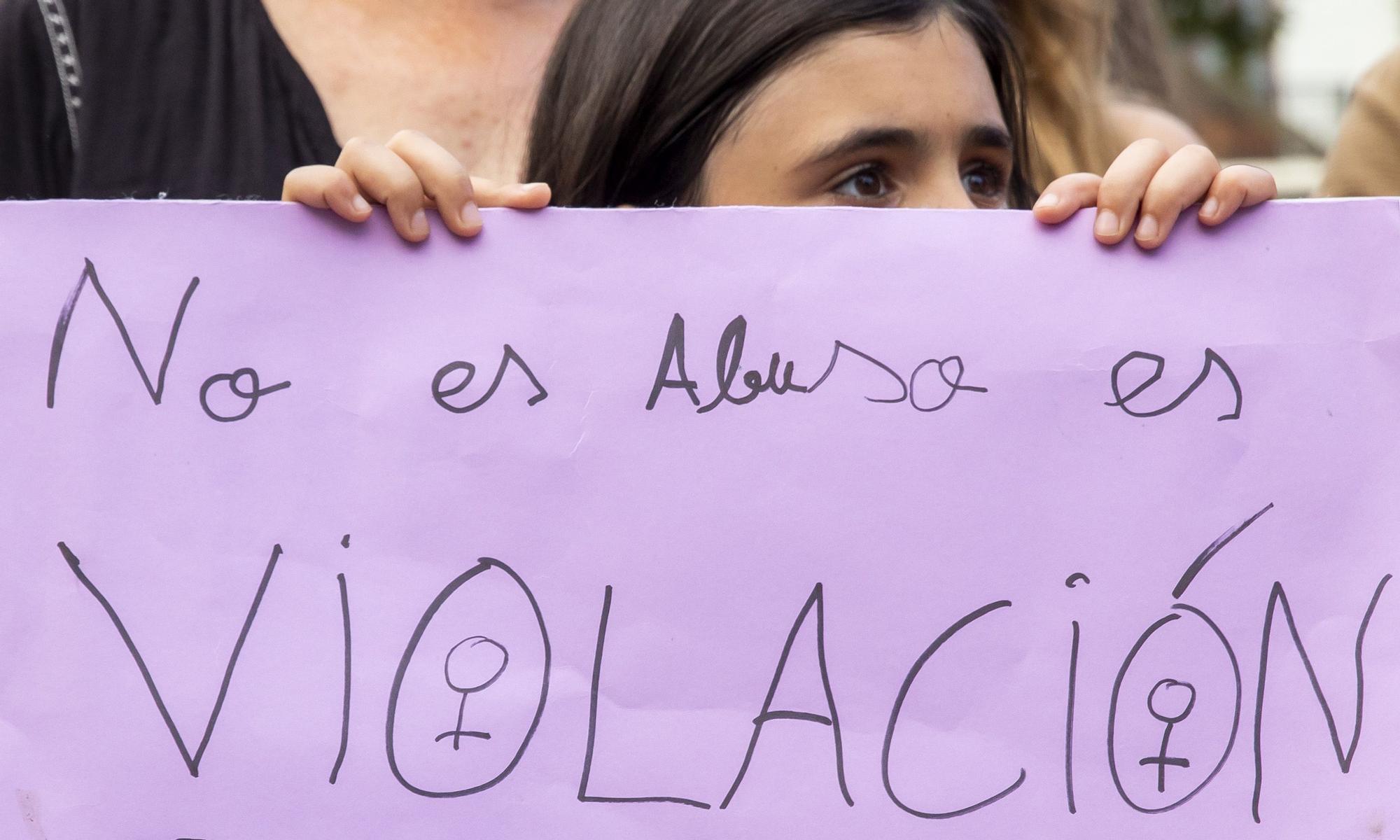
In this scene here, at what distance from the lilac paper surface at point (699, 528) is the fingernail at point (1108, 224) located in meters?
0.01

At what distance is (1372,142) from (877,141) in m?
1.07

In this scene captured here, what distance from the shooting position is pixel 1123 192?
3.32ft

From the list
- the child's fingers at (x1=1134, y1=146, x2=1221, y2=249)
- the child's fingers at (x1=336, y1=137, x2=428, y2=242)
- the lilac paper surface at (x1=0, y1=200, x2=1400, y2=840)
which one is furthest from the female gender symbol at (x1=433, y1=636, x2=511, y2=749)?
the child's fingers at (x1=1134, y1=146, x2=1221, y2=249)

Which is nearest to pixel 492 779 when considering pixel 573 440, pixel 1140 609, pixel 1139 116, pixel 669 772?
pixel 669 772

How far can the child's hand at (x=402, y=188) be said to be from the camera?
1007mm

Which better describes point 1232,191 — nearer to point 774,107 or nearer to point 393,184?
point 774,107

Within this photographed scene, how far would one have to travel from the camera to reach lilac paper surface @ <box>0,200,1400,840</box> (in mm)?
979

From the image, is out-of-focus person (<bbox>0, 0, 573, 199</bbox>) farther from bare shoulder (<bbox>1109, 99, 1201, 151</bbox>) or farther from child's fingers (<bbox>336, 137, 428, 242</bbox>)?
bare shoulder (<bbox>1109, 99, 1201, 151</bbox>)

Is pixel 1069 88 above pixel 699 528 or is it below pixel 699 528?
above

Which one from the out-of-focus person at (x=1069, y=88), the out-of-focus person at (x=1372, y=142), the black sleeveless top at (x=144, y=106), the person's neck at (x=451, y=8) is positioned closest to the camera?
the black sleeveless top at (x=144, y=106)

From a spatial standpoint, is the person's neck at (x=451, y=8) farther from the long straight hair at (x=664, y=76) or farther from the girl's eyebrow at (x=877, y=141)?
the girl's eyebrow at (x=877, y=141)

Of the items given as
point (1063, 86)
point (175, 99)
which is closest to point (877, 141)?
point (175, 99)

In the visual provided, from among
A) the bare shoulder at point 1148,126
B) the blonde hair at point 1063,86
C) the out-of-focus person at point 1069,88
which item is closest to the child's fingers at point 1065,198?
the out-of-focus person at point 1069,88

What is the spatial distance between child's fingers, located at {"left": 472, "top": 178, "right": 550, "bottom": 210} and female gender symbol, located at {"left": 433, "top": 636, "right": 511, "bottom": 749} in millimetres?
330
